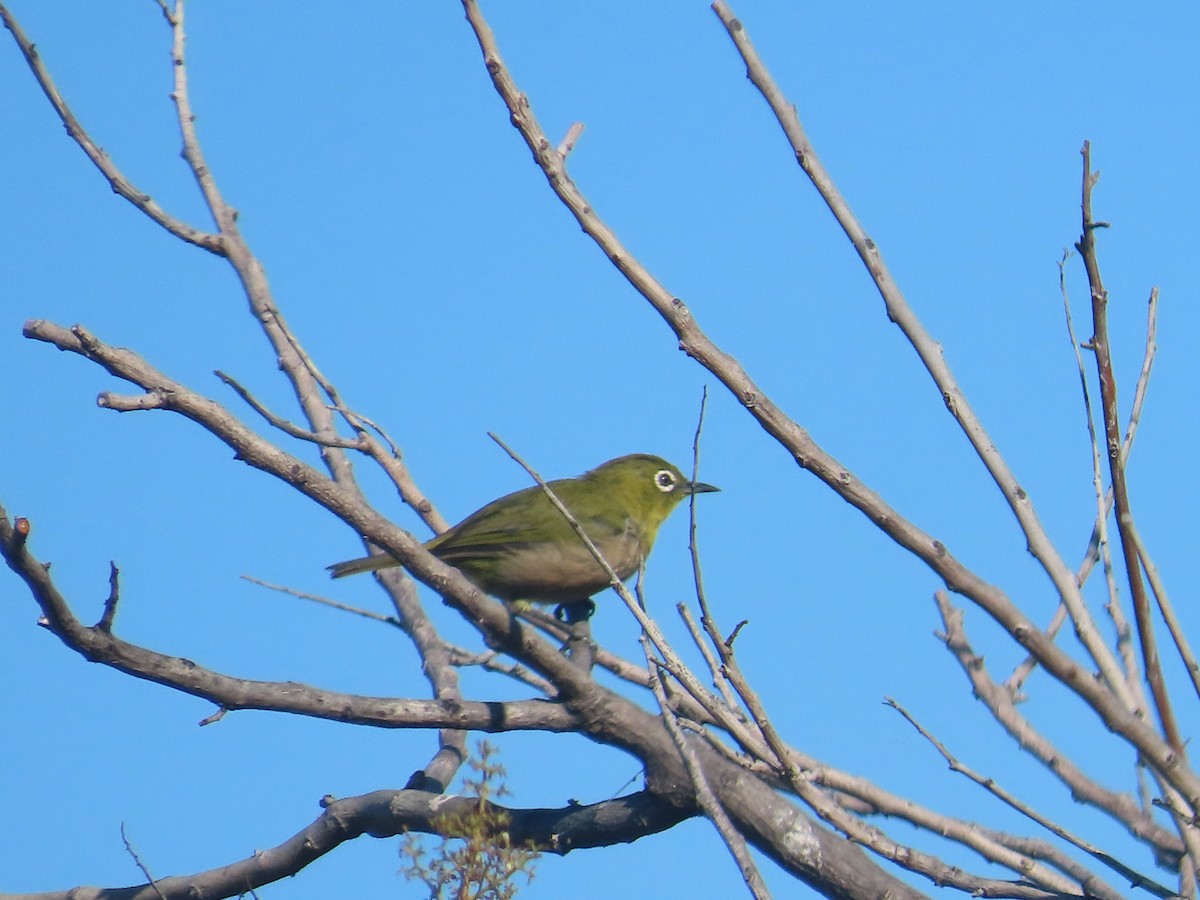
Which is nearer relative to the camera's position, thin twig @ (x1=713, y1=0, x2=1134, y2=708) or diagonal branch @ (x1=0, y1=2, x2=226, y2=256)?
thin twig @ (x1=713, y1=0, x2=1134, y2=708)

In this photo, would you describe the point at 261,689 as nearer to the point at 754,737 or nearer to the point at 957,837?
the point at 754,737

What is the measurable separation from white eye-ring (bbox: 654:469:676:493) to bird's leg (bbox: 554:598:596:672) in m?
2.59

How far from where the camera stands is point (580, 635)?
5.52 metres

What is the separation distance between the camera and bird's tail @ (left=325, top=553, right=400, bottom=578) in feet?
24.0

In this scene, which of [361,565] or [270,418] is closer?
[270,418]

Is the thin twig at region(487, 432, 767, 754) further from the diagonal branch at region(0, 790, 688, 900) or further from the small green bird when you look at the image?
the small green bird

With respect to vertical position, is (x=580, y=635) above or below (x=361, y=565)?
below

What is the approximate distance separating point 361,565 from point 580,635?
7.23 feet

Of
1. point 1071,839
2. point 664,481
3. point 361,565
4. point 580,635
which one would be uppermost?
point 664,481

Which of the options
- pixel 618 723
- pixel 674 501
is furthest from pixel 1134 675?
pixel 674 501

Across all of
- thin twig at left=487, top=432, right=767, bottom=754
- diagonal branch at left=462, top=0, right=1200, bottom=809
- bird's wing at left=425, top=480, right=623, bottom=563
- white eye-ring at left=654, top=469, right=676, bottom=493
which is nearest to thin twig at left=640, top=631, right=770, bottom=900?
thin twig at left=487, top=432, right=767, bottom=754

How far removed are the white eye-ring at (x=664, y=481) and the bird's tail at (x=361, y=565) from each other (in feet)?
8.88

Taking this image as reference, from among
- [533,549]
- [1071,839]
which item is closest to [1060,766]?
[1071,839]

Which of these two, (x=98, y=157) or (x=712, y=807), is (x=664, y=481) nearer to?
(x=98, y=157)
